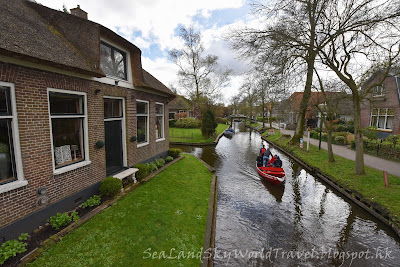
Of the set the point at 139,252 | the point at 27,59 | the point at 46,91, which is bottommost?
the point at 139,252

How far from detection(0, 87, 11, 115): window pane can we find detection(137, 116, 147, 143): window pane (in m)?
5.03

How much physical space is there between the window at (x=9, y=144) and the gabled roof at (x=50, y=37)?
34.9 inches

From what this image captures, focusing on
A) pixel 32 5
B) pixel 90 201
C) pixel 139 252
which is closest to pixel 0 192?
Answer: pixel 90 201

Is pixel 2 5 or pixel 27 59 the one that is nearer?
pixel 27 59

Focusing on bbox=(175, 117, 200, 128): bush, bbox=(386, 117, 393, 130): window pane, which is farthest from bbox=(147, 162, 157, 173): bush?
bbox=(175, 117, 200, 128): bush

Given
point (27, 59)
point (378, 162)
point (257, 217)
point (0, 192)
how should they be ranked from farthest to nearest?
point (378, 162) < point (257, 217) < point (27, 59) < point (0, 192)

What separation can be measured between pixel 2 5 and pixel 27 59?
86.3 inches

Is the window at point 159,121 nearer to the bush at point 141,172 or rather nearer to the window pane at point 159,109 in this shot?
the window pane at point 159,109

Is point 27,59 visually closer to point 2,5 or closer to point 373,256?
point 2,5

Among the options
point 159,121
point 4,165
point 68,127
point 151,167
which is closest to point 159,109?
point 159,121

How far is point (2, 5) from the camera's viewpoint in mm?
4695

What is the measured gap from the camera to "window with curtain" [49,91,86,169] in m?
5.02

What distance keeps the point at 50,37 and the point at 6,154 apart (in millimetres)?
3335

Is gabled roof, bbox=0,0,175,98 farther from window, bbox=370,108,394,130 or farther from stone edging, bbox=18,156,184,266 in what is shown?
window, bbox=370,108,394,130
